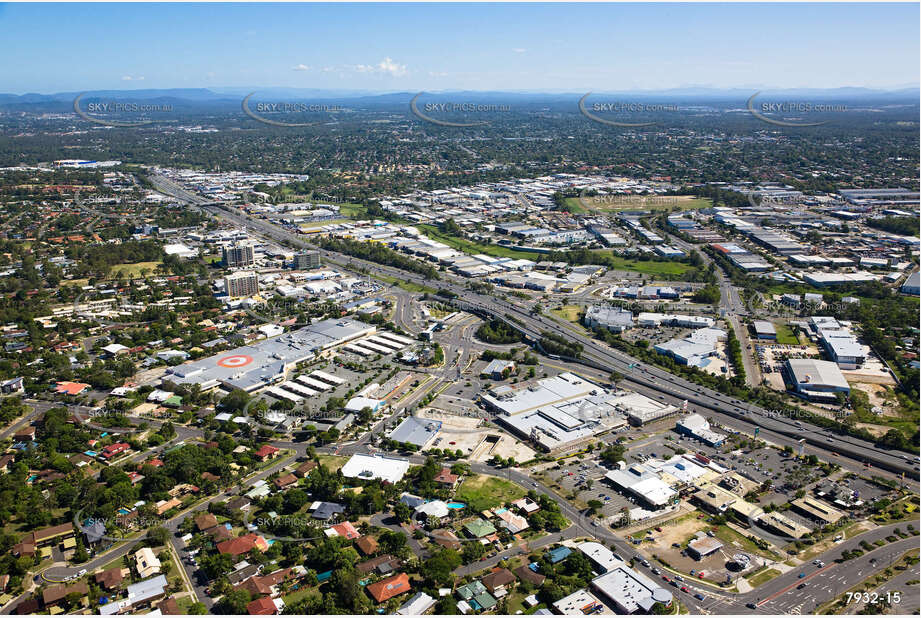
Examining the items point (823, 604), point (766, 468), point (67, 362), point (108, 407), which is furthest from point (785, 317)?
point (67, 362)

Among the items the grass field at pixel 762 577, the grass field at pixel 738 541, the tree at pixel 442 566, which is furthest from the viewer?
the grass field at pixel 738 541

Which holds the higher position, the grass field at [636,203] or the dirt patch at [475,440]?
the grass field at [636,203]

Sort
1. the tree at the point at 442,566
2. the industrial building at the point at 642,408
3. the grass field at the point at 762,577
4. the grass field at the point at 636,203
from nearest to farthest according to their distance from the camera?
the tree at the point at 442,566 < the grass field at the point at 762,577 < the industrial building at the point at 642,408 < the grass field at the point at 636,203

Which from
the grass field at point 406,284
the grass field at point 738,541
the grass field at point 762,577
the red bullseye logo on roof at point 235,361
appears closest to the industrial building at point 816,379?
the grass field at point 738,541

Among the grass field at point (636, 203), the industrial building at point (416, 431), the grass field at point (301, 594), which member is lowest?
the grass field at point (301, 594)

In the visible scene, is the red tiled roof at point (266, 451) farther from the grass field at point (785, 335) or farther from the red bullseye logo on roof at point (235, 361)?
the grass field at point (785, 335)

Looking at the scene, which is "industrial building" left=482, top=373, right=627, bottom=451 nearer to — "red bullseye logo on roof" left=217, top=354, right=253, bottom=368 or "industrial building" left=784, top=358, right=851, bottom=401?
"industrial building" left=784, top=358, right=851, bottom=401

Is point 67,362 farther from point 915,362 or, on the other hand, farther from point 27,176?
point 27,176

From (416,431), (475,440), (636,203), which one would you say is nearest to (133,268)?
(416,431)

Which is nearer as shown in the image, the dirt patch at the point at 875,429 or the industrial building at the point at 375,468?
the industrial building at the point at 375,468
